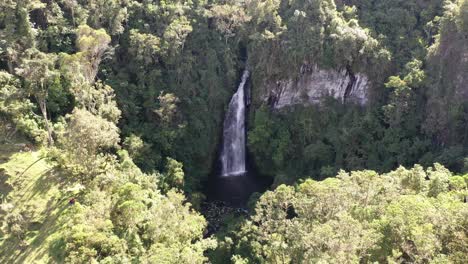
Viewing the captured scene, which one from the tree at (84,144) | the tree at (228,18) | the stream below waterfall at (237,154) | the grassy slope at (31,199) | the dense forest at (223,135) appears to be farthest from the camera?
the tree at (228,18)

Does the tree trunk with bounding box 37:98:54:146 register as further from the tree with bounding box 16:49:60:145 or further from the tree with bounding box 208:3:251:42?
the tree with bounding box 208:3:251:42

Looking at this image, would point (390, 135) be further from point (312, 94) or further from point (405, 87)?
point (312, 94)

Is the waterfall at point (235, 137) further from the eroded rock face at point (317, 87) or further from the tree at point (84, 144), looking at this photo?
the tree at point (84, 144)

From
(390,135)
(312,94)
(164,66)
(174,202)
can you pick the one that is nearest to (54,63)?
(164,66)

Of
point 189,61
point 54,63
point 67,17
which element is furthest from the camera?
point 189,61

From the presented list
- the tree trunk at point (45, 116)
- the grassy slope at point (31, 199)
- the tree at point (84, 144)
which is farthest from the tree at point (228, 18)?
the grassy slope at point (31, 199)

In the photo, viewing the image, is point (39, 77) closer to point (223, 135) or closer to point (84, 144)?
point (84, 144)

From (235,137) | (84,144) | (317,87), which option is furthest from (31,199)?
(317,87)
